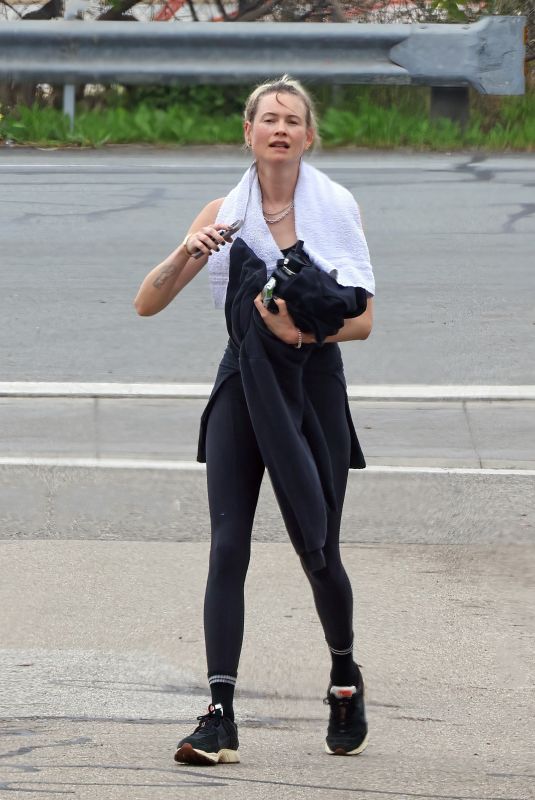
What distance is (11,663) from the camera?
5066mm

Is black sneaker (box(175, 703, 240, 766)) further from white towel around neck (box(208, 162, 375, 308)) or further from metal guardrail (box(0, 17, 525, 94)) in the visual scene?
metal guardrail (box(0, 17, 525, 94))

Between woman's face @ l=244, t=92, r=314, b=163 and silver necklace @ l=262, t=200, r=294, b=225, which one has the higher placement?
woman's face @ l=244, t=92, r=314, b=163

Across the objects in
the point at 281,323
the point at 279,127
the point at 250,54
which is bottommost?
the point at 250,54

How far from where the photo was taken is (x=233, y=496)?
167 inches

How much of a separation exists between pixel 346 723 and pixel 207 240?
1360 mm

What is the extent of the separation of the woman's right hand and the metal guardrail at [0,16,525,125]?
856 centimetres

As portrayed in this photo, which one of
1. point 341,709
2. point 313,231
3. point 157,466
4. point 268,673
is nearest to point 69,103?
point 157,466

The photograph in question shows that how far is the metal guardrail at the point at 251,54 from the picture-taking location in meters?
12.4

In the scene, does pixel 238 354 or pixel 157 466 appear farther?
pixel 157 466

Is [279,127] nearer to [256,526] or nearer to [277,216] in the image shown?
[277,216]

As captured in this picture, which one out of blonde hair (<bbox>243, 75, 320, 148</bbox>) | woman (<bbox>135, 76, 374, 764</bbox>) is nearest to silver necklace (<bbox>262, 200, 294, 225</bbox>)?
woman (<bbox>135, 76, 374, 764</bbox>)

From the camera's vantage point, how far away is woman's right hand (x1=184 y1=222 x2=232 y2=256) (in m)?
4.11

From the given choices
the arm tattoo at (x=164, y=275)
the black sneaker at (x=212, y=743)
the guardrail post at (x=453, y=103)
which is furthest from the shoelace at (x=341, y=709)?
the guardrail post at (x=453, y=103)

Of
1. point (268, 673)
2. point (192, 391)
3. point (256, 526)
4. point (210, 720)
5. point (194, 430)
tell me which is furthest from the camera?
point (192, 391)
